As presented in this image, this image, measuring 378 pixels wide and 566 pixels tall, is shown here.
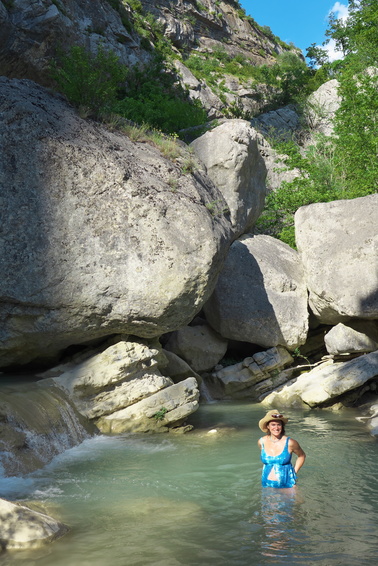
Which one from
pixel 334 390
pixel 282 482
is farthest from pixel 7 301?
pixel 334 390

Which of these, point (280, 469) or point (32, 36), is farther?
point (32, 36)

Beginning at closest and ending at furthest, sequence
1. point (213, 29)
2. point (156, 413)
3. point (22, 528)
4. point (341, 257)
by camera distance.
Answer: point (22, 528) → point (156, 413) → point (341, 257) → point (213, 29)

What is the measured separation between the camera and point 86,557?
4805mm

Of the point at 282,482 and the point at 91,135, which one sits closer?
the point at 282,482

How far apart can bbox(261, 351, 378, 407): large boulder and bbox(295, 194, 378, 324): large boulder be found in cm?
143

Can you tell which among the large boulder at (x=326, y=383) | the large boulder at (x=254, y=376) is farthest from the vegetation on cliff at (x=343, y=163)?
the large boulder at (x=326, y=383)

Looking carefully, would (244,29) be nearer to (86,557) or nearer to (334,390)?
(334,390)

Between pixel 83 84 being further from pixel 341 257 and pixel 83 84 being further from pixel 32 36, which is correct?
pixel 32 36

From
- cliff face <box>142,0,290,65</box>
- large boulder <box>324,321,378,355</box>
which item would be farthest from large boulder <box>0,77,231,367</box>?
cliff face <box>142,0,290,65</box>

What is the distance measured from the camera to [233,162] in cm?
1539

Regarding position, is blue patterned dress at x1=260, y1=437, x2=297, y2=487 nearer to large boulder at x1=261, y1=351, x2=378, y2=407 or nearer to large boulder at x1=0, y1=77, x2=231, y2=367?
large boulder at x1=0, y1=77, x2=231, y2=367

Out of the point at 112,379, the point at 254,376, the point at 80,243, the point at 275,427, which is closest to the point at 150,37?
the point at 254,376

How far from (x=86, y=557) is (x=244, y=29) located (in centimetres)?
5604

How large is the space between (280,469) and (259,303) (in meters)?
8.29
